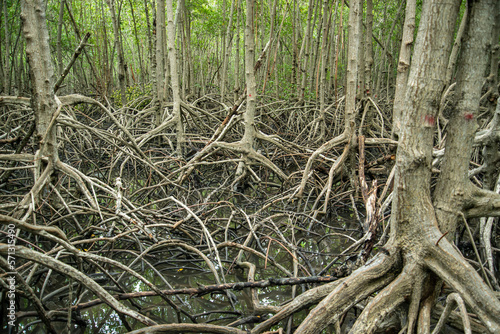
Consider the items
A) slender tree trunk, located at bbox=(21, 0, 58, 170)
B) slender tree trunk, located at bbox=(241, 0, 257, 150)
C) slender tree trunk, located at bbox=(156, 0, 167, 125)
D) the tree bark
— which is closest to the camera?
slender tree trunk, located at bbox=(21, 0, 58, 170)

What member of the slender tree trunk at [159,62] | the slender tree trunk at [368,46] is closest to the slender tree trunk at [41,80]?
the slender tree trunk at [159,62]

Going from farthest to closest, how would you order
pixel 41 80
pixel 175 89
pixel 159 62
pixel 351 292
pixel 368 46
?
pixel 159 62, pixel 368 46, pixel 175 89, pixel 41 80, pixel 351 292

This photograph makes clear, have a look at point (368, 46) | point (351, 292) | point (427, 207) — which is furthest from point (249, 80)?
point (351, 292)

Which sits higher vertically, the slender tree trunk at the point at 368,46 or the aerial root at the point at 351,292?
the slender tree trunk at the point at 368,46

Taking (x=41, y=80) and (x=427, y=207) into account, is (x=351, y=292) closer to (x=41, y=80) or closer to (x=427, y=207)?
(x=427, y=207)

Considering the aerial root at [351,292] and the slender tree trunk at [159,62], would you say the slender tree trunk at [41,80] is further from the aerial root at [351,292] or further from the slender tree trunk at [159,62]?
the slender tree trunk at [159,62]

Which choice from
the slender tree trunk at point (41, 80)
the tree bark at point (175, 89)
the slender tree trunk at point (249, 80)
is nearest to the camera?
the slender tree trunk at point (41, 80)

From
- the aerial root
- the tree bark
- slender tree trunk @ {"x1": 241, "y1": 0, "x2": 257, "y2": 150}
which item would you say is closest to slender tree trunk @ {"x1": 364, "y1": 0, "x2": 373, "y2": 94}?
slender tree trunk @ {"x1": 241, "y1": 0, "x2": 257, "y2": 150}

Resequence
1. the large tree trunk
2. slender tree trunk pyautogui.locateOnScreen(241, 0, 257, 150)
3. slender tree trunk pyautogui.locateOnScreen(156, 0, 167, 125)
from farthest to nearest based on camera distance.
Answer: slender tree trunk pyautogui.locateOnScreen(156, 0, 167, 125)
slender tree trunk pyautogui.locateOnScreen(241, 0, 257, 150)
the large tree trunk

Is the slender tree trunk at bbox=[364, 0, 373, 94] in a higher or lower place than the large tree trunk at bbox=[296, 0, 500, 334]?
higher

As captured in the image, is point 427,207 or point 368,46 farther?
point 368,46

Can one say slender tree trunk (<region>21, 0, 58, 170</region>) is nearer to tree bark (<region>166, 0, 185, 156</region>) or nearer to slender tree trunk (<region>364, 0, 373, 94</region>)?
tree bark (<region>166, 0, 185, 156</region>)

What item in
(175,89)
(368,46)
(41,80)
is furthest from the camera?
(368,46)

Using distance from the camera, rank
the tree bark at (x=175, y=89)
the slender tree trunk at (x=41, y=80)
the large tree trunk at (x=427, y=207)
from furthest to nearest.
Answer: the tree bark at (x=175, y=89) → the slender tree trunk at (x=41, y=80) → the large tree trunk at (x=427, y=207)
